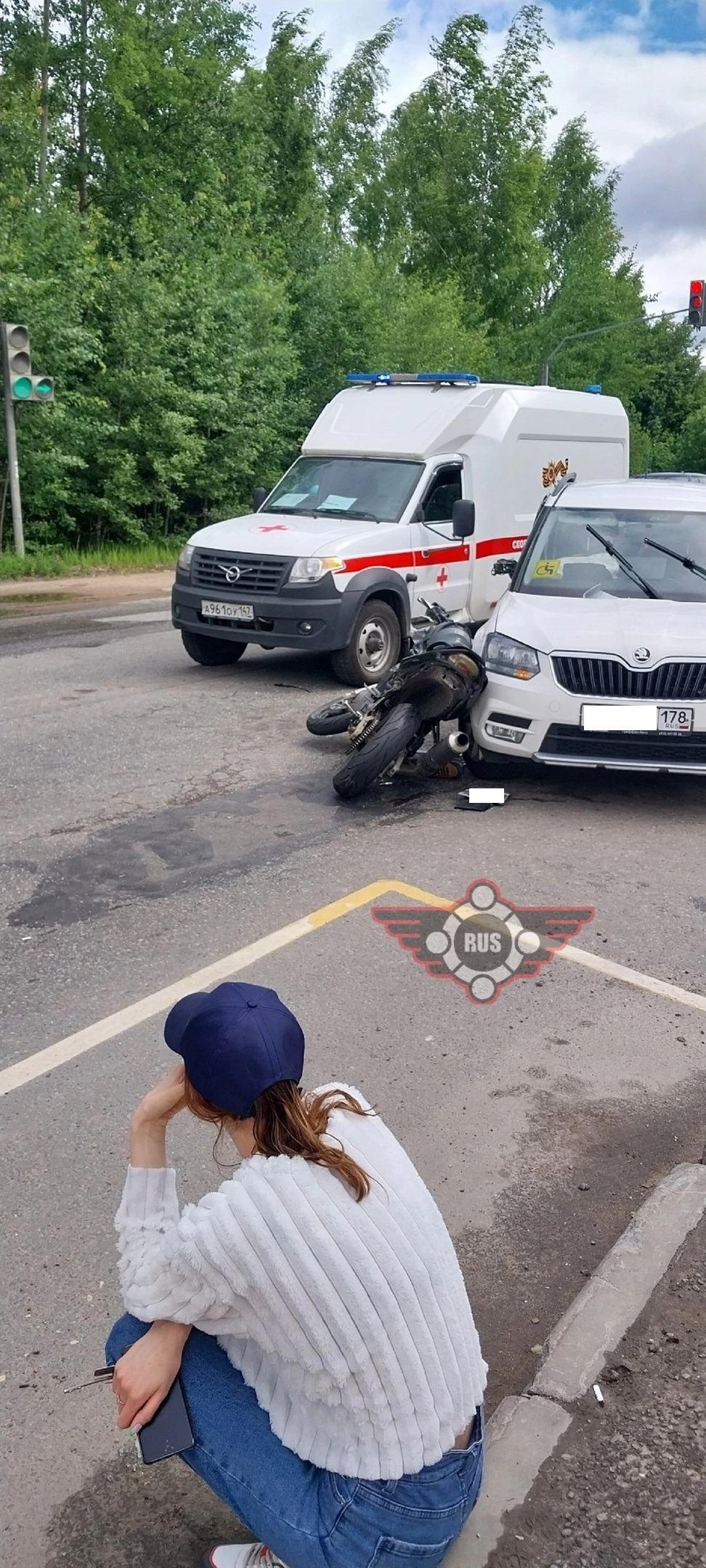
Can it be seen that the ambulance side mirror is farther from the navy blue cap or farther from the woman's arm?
the navy blue cap

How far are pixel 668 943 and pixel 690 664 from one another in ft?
6.86

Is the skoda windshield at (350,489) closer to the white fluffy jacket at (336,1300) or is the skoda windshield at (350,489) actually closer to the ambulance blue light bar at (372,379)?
the ambulance blue light bar at (372,379)

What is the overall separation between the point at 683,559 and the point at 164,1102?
6523 mm

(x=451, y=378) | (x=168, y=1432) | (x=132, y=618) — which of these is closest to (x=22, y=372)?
(x=132, y=618)

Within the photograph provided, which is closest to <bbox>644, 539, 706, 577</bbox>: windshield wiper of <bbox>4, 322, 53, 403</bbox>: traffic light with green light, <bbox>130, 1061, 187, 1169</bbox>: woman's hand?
<bbox>130, 1061, 187, 1169</bbox>: woman's hand

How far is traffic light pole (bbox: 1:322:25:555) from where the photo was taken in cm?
1692

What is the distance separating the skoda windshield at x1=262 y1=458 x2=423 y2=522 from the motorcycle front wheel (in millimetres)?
4067

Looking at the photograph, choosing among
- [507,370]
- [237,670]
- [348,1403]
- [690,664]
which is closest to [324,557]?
[237,670]

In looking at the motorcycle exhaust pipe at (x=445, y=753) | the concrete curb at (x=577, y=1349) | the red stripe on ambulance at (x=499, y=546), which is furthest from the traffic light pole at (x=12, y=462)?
the concrete curb at (x=577, y=1349)

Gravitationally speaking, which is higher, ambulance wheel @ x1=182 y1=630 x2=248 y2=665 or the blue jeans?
the blue jeans

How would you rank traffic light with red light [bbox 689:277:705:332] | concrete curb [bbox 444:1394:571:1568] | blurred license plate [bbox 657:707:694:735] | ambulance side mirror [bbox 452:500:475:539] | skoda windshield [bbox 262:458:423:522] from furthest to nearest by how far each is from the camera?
traffic light with red light [bbox 689:277:705:332] → skoda windshield [bbox 262:458:423:522] → ambulance side mirror [bbox 452:500:475:539] → blurred license plate [bbox 657:707:694:735] → concrete curb [bbox 444:1394:571:1568]

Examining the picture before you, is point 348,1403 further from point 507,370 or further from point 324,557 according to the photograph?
point 507,370

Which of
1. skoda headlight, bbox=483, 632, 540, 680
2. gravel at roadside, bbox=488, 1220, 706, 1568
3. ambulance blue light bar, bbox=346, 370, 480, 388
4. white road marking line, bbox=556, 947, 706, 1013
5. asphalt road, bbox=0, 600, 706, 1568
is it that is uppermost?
ambulance blue light bar, bbox=346, 370, 480, 388

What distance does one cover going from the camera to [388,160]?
1756 inches
